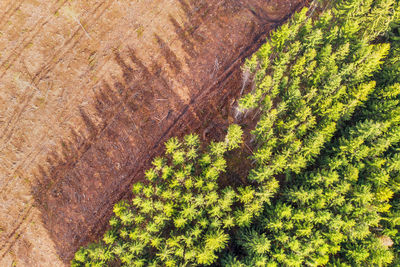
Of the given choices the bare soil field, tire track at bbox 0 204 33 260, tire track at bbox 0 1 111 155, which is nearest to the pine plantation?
the bare soil field

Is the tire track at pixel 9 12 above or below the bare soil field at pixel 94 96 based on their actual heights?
above

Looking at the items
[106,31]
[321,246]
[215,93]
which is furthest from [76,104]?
[321,246]

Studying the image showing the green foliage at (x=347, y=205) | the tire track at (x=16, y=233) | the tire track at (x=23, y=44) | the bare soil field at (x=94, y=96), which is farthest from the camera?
the tire track at (x=23, y=44)

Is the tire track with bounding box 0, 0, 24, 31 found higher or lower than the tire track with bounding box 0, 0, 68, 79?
higher

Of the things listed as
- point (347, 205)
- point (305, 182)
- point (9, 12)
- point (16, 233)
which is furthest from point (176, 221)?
point (9, 12)

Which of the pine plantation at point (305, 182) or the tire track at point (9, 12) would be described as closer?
the pine plantation at point (305, 182)

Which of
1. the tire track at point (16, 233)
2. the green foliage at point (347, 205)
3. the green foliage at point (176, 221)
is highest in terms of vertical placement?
the tire track at point (16, 233)

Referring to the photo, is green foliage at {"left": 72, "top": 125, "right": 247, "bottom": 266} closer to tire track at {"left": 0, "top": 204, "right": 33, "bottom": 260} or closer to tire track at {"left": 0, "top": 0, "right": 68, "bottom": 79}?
tire track at {"left": 0, "top": 204, "right": 33, "bottom": 260}

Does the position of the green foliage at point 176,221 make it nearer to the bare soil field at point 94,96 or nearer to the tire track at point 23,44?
the bare soil field at point 94,96

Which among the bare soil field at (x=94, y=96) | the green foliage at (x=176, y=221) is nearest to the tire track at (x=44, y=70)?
the bare soil field at (x=94, y=96)
